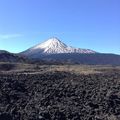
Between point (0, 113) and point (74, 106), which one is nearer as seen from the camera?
point (0, 113)

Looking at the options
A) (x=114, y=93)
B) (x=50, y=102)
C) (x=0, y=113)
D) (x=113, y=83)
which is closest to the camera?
(x=0, y=113)

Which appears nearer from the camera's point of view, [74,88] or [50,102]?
[50,102]

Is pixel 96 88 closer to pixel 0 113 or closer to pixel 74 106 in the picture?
pixel 74 106

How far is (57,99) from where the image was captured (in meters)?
45.5

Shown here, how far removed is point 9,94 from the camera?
4538 centimetres

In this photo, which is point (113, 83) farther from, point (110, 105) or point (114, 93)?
point (110, 105)

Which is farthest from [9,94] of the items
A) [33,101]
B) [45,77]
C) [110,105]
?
[45,77]

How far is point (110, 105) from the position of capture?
4469 centimetres

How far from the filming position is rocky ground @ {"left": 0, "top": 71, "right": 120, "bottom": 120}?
39.0m

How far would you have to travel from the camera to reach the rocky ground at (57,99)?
128 ft

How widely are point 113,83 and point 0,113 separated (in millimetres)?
24959

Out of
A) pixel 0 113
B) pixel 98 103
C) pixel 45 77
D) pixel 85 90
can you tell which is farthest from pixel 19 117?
pixel 45 77

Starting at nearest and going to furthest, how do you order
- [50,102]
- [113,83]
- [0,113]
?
[0,113], [50,102], [113,83]

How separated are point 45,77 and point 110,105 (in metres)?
17.5
